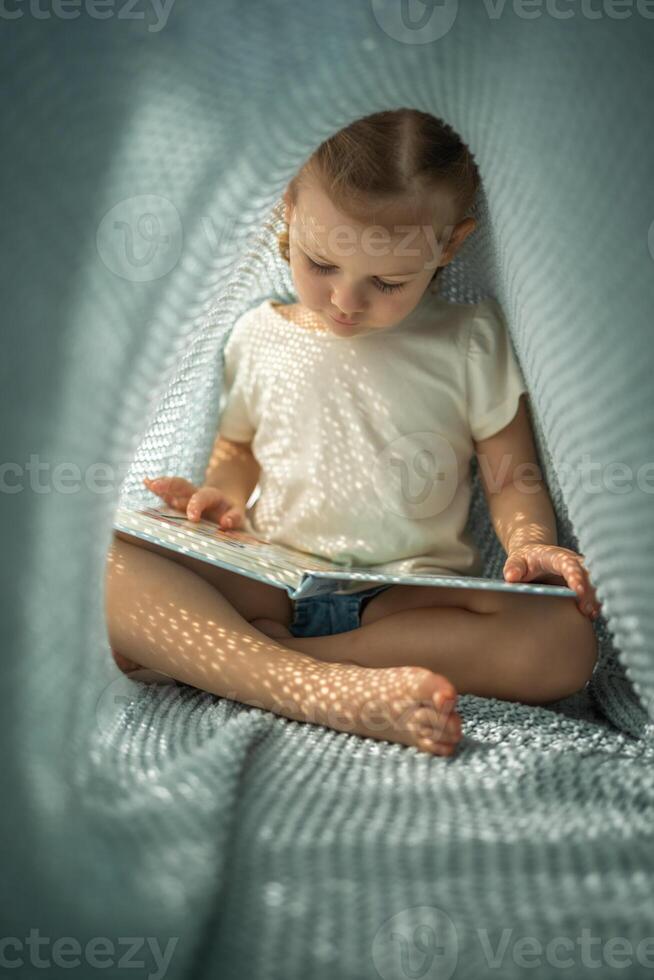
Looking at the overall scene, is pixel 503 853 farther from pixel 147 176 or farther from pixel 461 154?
pixel 461 154

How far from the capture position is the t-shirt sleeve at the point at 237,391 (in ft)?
2.89

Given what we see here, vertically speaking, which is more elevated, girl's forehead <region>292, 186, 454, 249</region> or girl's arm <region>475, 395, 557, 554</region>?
girl's forehead <region>292, 186, 454, 249</region>

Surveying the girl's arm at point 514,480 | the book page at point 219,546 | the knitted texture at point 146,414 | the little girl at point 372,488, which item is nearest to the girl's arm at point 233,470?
the little girl at point 372,488

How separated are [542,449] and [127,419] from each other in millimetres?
405

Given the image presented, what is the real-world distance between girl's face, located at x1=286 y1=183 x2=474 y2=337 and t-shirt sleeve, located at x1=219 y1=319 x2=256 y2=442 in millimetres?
129

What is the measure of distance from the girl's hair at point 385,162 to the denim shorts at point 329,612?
283 millimetres

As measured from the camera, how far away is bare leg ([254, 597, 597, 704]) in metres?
0.69

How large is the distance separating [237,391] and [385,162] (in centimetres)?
27

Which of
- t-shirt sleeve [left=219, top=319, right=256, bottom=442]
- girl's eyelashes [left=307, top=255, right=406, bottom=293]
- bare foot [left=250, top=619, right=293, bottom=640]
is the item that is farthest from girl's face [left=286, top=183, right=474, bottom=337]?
bare foot [left=250, top=619, right=293, bottom=640]

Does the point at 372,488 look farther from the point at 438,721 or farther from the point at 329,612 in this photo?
the point at 438,721

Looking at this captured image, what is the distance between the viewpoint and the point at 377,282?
73cm

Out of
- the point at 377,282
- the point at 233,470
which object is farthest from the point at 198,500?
the point at 377,282

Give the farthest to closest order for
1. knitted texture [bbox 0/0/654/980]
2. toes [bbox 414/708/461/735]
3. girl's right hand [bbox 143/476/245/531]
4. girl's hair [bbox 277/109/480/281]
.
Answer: girl's right hand [bbox 143/476/245/531], girl's hair [bbox 277/109/480/281], toes [bbox 414/708/461/735], knitted texture [bbox 0/0/654/980]

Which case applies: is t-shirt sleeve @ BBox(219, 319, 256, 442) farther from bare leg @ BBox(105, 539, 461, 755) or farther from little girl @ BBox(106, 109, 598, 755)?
bare leg @ BBox(105, 539, 461, 755)
